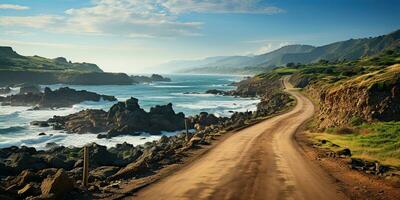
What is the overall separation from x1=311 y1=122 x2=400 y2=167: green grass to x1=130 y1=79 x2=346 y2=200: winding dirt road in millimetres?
4117

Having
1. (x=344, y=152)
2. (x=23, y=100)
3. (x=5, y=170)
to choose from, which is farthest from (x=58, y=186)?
(x=23, y=100)

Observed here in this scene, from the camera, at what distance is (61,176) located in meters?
15.0

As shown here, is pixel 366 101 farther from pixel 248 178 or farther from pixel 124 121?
pixel 124 121

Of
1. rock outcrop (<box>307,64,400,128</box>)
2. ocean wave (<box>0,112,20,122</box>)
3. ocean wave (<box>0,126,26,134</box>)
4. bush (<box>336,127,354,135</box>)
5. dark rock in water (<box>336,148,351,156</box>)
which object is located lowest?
ocean wave (<box>0,126,26,134</box>)

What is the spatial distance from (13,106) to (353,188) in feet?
338

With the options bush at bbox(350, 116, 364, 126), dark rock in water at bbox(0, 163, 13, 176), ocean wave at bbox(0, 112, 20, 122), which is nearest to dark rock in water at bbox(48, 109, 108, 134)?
ocean wave at bbox(0, 112, 20, 122)

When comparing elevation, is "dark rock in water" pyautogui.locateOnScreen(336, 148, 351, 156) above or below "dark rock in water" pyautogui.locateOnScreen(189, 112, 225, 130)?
above

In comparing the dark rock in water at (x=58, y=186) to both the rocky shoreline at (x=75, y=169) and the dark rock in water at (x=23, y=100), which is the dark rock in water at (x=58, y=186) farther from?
the dark rock in water at (x=23, y=100)

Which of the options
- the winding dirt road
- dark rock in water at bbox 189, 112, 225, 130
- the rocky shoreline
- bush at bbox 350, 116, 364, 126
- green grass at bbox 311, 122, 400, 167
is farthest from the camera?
dark rock in water at bbox 189, 112, 225, 130

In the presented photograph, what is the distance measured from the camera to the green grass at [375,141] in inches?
943

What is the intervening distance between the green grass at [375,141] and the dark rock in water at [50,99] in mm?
87027

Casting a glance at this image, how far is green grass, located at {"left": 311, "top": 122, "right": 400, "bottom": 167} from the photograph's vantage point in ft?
78.5

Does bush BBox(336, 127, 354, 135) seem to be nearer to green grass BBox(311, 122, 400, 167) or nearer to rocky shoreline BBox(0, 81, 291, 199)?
green grass BBox(311, 122, 400, 167)

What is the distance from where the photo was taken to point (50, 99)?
10706 centimetres
